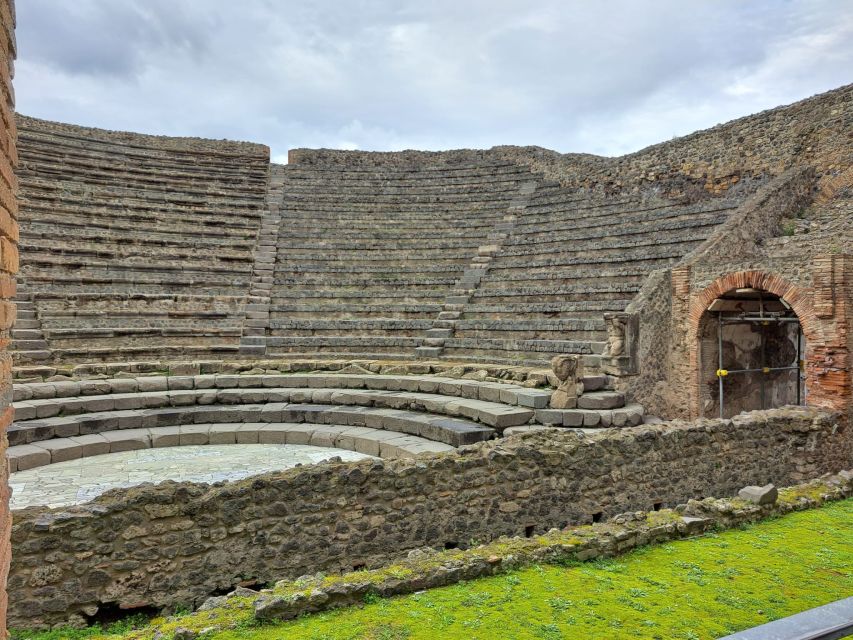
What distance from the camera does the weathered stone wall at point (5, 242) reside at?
217 centimetres

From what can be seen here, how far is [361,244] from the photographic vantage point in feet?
50.5

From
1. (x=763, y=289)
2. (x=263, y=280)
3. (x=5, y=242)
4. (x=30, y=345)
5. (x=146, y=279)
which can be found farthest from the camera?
(x=263, y=280)

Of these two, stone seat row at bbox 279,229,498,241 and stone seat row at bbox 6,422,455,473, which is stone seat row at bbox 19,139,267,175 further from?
stone seat row at bbox 6,422,455,473

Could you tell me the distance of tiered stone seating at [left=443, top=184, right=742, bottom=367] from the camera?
10.6 m

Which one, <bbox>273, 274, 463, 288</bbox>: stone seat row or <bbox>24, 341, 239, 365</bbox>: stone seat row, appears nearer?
<bbox>24, 341, 239, 365</bbox>: stone seat row

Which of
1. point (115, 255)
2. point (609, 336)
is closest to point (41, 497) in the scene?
point (609, 336)

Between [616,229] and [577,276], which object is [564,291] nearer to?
[577,276]

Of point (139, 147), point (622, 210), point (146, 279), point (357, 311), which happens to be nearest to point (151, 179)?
point (139, 147)

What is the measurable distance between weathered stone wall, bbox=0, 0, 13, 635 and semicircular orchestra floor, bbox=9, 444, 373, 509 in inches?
150

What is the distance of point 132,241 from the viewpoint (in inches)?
541

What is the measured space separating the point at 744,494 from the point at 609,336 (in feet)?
13.0

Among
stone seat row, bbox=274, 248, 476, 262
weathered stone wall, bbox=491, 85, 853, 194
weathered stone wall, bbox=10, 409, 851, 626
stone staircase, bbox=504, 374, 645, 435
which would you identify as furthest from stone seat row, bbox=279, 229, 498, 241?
weathered stone wall, bbox=10, 409, 851, 626

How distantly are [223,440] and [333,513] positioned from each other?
423cm

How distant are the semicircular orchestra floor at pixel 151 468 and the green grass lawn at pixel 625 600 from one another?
2.50 metres
